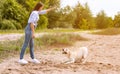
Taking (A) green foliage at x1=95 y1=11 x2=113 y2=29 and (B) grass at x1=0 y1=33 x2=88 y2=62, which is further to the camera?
(A) green foliage at x1=95 y1=11 x2=113 y2=29

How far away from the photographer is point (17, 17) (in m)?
35.3

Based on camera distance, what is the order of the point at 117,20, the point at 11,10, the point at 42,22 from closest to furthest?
the point at 11,10
the point at 42,22
the point at 117,20

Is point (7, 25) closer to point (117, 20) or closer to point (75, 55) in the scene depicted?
point (75, 55)

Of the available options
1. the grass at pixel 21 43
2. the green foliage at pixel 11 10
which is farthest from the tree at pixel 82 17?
the grass at pixel 21 43

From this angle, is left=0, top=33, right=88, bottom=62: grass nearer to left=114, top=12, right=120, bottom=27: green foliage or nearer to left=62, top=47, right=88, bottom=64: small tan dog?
left=62, top=47, right=88, bottom=64: small tan dog

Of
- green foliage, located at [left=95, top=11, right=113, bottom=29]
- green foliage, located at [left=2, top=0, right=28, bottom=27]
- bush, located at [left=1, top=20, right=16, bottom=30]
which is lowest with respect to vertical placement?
green foliage, located at [left=95, top=11, right=113, bottom=29]

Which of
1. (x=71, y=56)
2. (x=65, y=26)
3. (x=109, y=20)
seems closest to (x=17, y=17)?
(x=65, y=26)

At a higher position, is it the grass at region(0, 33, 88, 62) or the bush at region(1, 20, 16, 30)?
the bush at region(1, 20, 16, 30)

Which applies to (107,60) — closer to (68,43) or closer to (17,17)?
(68,43)

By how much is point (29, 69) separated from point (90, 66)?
180cm

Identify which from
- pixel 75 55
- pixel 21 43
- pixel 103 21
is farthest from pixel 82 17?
pixel 75 55

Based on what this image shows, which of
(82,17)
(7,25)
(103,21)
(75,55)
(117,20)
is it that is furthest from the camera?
(103,21)

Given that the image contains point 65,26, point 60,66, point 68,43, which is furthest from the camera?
point 65,26

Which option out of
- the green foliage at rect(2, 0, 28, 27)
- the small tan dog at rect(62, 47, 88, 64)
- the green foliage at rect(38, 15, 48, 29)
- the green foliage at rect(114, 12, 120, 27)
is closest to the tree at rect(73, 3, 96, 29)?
the green foliage at rect(114, 12, 120, 27)
